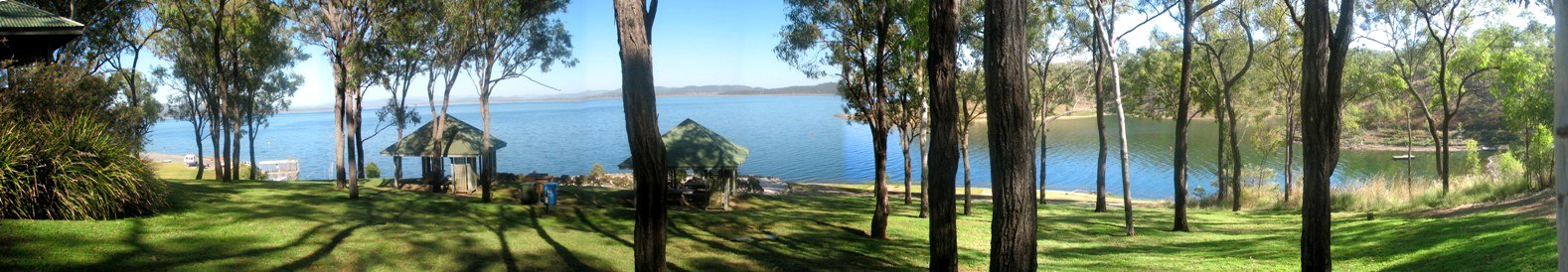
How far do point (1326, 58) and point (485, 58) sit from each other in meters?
19.2

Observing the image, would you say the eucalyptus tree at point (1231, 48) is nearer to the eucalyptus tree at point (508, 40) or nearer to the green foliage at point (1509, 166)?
the green foliage at point (1509, 166)

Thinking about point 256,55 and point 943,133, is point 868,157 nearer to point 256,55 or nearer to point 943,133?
point 256,55

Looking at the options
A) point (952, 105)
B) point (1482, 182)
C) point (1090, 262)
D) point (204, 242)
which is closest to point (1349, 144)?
point (1482, 182)

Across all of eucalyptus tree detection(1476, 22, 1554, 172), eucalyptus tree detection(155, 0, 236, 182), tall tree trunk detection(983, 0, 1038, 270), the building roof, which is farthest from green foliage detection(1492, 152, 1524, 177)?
eucalyptus tree detection(155, 0, 236, 182)

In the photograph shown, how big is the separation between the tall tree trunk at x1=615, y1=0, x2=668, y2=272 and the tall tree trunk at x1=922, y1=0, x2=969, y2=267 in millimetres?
2784

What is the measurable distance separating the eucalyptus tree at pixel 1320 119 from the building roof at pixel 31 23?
53.6 feet

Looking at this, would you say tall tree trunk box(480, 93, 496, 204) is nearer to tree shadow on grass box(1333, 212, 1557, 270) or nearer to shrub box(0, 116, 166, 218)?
shrub box(0, 116, 166, 218)

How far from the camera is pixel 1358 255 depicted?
34.1ft

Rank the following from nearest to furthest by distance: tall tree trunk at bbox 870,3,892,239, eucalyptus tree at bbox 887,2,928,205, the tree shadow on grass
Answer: the tree shadow on grass → eucalyptus tree at bbox 887,2,928,205 → tall tree trunk at bbox 870,3,892,239

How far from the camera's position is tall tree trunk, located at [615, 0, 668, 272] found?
6969mm

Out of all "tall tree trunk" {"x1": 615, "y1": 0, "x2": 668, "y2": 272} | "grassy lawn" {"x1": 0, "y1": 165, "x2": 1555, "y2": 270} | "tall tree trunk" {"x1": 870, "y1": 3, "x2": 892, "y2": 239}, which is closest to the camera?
"tall tree trunk" {"x1": 615, "y1": 0, "x2": 668, "y2": 272}

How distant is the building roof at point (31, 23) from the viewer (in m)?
11.8

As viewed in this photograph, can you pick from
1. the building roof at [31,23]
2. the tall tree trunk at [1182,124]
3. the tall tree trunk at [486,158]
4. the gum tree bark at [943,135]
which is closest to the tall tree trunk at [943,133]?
the gum tree bark at [943,135]

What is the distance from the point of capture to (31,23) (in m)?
12.0
